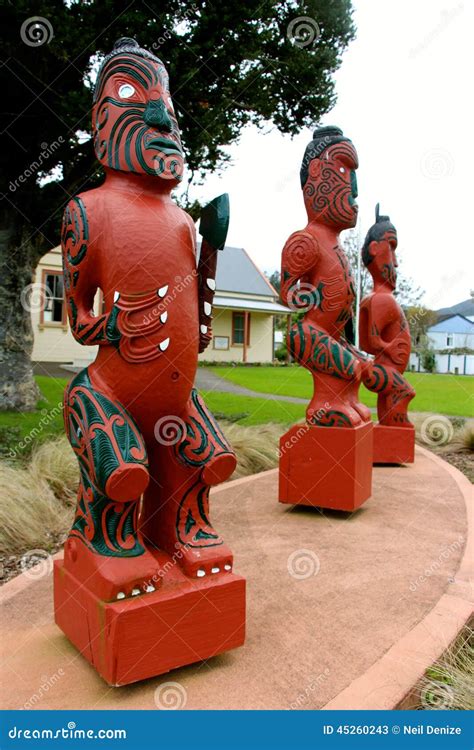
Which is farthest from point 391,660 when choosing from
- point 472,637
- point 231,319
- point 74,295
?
point 231,319

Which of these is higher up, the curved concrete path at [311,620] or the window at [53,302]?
the window at [53,302]

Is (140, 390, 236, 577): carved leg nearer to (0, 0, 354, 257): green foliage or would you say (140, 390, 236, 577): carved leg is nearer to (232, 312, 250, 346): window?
(0, 0, 354, 257): green foliage

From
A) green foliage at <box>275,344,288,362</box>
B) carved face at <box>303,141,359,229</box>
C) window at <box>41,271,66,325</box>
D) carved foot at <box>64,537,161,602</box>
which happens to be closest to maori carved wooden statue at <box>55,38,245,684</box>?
carved foot at <box>64,537,161,602</box>

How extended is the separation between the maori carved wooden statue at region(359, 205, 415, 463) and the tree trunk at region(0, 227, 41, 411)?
4541 millimetres

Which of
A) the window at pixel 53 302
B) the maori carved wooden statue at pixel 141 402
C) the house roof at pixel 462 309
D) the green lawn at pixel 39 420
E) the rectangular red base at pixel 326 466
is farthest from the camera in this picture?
the house roof at pixel 462 309

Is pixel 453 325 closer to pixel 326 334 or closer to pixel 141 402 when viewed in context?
pixel 326 334

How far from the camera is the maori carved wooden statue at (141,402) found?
7.14 ft

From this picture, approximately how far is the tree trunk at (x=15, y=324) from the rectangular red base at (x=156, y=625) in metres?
5.61

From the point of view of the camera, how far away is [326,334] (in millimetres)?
4570

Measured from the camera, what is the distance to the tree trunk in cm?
759

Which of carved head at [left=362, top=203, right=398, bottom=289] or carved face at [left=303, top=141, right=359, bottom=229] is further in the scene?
carved head at [left=362, top=203, right=398, bottom=289]

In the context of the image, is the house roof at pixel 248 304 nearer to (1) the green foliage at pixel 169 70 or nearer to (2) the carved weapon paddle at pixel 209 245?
(1) the green foliage at pixel 169 70

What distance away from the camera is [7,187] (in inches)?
287

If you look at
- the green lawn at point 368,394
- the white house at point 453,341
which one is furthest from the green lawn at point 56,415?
the white house at point 453,341
